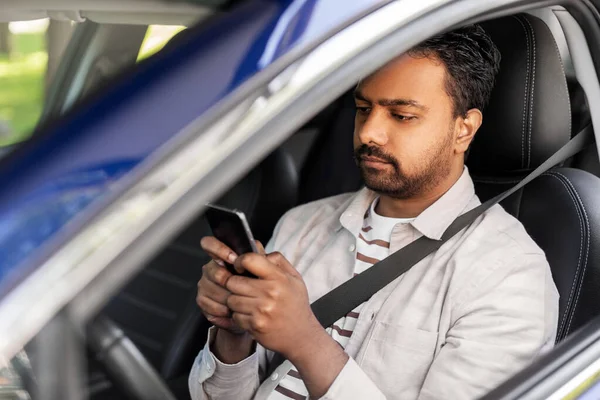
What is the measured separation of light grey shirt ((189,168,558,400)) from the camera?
4.46ft

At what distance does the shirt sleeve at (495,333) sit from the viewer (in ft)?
4.41

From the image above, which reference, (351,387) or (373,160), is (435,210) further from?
(351,387)

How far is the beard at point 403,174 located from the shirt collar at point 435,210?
44 millimetres

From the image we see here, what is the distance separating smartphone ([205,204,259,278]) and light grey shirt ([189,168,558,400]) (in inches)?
11.3

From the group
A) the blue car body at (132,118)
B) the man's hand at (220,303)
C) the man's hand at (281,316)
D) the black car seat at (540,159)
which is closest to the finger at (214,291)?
the man's hand at (220,303)

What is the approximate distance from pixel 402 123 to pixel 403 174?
0.10m

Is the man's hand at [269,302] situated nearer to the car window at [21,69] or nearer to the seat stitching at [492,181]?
the car window at [21,69]

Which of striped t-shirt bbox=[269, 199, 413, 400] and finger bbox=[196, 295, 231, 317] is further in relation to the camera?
striped t-shirt bbox=[269, 199, 413, 400]

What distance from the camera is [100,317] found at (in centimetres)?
82

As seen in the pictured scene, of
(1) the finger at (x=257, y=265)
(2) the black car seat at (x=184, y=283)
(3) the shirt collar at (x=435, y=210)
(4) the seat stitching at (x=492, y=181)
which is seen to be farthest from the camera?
(2) the black car seat at (x=184, y=283)

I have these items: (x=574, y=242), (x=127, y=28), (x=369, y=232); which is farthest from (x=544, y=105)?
(x=127, y=28)

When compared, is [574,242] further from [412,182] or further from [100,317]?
[100,317]

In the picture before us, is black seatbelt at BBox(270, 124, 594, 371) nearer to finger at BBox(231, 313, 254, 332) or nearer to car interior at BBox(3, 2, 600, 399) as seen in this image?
car interior at BBox(3, 2, 600, 399)

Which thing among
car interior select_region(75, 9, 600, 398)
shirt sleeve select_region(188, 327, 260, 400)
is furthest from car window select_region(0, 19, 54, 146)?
shirt sleeve select_region(188, 327, 260, 400)
